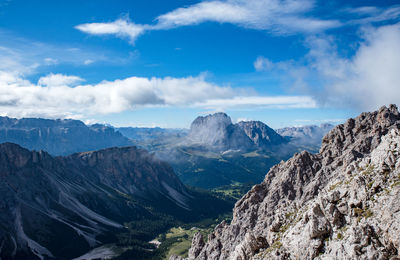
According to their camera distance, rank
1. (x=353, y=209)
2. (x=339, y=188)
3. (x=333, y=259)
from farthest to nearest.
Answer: (x=339, y=188)
(x=353, y=209)
(x=333, y=259)

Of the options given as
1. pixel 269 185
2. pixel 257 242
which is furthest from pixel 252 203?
pixel 257 242

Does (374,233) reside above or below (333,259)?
above

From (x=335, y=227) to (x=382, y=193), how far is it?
742 cm

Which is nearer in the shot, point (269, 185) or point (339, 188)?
point (339, 188)

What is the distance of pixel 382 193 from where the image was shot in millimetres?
39438

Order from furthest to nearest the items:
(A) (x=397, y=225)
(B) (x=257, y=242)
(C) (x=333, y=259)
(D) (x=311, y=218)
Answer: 1. (B) (x=257, y=242)
2. (D) (x=311, y=218)
3. (C) (x=333, y=259)
4. (A) (x=397, y=225)

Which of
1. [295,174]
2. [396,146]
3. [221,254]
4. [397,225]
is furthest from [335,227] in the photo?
[295,174]

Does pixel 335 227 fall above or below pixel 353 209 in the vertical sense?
below

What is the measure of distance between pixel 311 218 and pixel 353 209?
5.64 metres

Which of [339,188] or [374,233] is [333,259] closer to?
[374,233]

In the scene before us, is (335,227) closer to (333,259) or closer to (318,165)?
(333,259)

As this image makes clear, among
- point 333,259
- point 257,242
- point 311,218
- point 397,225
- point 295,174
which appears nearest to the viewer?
point 397,225

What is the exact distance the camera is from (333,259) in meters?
37.6

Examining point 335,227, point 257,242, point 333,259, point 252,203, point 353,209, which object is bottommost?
point 252,203
